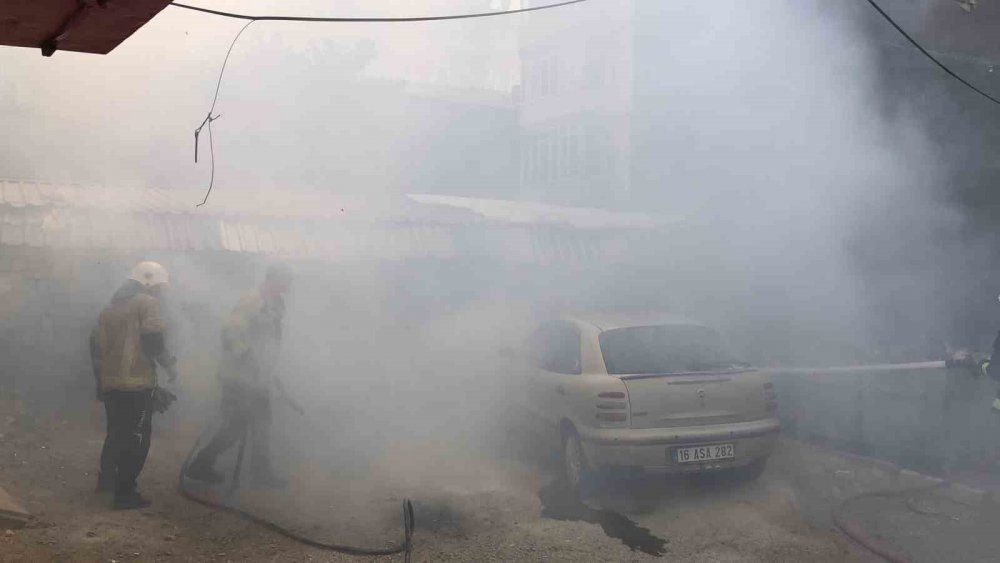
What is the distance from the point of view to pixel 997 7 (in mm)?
11023

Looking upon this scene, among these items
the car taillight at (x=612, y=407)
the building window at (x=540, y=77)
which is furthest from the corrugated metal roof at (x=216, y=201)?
the building window at (x=540, y=77)

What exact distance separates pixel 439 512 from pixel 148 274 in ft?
9.14

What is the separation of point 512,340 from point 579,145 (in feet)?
39.7

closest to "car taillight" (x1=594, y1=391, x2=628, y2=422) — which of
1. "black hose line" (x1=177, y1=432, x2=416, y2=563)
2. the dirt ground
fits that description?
the dirt ground

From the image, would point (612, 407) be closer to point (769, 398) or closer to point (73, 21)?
point (769, 398)

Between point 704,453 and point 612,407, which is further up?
point 612,407

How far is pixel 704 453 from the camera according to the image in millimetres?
5656

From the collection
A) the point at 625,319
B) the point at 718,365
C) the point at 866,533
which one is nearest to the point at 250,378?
the point at 625,319

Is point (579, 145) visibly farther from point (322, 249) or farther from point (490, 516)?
point (490, 516)

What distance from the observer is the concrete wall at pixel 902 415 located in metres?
6.43

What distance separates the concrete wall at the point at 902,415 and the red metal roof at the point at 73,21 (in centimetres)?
624

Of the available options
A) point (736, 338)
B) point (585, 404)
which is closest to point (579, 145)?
point (736, 338)

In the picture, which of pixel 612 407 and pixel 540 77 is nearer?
pixel 612 407

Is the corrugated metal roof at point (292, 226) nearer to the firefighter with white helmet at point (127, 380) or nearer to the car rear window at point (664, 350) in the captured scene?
the firefighter with white helmet at point (127, 380)
